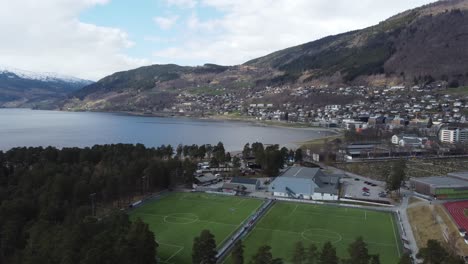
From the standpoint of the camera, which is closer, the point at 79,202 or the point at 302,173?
the point at 79,202

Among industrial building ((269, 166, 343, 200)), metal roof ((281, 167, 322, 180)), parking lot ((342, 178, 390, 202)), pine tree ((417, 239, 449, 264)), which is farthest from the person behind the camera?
metal roof ((281, 167, 322, 180))

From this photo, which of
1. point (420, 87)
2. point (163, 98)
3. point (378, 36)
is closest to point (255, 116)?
point (420, 87)

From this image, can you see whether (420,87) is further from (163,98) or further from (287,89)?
(163,98)

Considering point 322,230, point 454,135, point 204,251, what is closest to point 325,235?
point 322,230

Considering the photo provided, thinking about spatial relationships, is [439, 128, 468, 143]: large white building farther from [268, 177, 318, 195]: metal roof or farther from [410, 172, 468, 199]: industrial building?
[268, 177, 318, 195]: metal roof

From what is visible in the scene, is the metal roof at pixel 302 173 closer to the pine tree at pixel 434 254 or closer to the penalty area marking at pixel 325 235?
the penalty area marking at pixel 325 235

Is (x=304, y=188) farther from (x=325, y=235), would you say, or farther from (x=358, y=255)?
(x=358, y=255)

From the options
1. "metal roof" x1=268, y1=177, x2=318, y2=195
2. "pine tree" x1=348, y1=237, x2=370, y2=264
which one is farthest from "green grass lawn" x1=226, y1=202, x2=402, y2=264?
"pine tree" x1=348, y1=237, x2=370, y2=264
